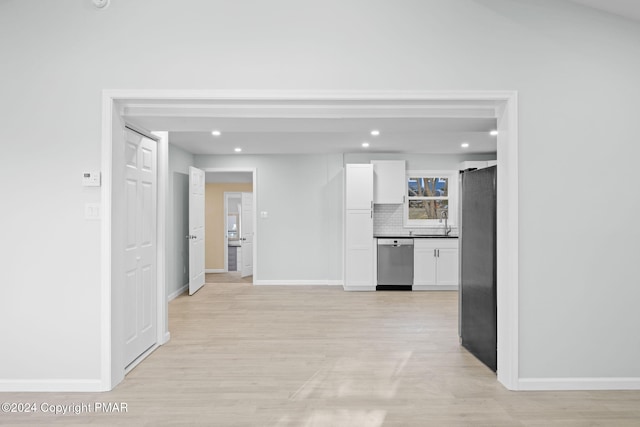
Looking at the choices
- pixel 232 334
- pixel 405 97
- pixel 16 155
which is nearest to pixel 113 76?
pixel 16 155

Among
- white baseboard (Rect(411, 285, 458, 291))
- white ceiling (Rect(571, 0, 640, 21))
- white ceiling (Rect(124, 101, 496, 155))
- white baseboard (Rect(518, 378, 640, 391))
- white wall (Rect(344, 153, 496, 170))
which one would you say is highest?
white ceiling (Rect(571, 0, 640, 21))

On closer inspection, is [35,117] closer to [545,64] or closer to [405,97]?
[405,97]

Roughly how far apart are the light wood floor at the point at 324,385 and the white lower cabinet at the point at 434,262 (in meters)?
1.89

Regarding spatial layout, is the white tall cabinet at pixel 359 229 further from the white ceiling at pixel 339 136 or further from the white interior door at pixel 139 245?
the white interior door at pixel 139 245

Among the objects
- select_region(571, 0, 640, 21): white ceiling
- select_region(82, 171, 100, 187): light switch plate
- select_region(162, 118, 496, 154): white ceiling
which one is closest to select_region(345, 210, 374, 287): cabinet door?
select_region(162, 118, 496, 154): white ceiling

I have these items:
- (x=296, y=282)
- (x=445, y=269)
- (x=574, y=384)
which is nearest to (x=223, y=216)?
(x=296, y=282)

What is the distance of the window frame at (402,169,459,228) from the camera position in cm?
752

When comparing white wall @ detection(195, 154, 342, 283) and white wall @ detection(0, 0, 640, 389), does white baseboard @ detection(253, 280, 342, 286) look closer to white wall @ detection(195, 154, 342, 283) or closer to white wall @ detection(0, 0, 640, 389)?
white wall @ detection(195, 154, 342, 283)

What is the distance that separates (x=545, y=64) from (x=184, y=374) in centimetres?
376

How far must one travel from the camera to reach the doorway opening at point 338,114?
3.05m

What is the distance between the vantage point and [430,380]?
3277mm

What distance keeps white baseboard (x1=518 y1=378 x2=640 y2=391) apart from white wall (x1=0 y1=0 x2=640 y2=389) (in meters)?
0.05

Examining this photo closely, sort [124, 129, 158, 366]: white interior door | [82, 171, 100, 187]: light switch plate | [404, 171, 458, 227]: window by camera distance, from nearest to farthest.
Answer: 1. [82, 171, 100, 187]: light switch plate
2. [124, 129, 158, 366]: white interior door
3. [404, 171, 458, 227]: window

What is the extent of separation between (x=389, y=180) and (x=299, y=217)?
1753 millimetres
